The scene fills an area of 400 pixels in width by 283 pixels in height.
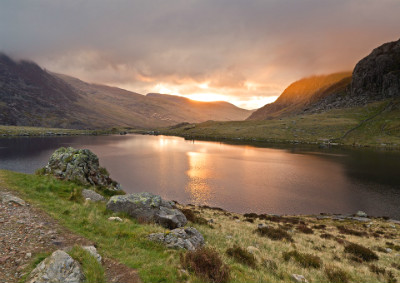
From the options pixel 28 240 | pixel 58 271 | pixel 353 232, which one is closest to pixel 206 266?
pixel 58 271

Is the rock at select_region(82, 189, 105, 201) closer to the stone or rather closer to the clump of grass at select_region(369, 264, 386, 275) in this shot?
the stone

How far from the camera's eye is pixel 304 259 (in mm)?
15344

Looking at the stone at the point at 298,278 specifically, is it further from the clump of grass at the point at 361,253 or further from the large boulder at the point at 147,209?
the clump of grass at the point at 361,253

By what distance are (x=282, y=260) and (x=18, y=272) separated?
15041 mm

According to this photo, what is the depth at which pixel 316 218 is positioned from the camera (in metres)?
38.0

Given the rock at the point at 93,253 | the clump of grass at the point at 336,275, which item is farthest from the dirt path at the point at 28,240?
the clump of grass at the point at 336,275

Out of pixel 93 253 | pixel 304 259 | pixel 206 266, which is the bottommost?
pixel 304 259

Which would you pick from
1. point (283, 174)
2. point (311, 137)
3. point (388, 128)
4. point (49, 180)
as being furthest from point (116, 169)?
point (388, 128)

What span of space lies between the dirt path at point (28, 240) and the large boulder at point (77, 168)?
11.4m

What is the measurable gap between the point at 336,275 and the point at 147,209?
557 inches

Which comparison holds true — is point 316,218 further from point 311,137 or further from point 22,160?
point 311,137

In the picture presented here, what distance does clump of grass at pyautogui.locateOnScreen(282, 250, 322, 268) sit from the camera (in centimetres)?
1480

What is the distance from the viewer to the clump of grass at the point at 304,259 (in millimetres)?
14805

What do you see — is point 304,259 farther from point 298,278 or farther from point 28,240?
point 28,240
